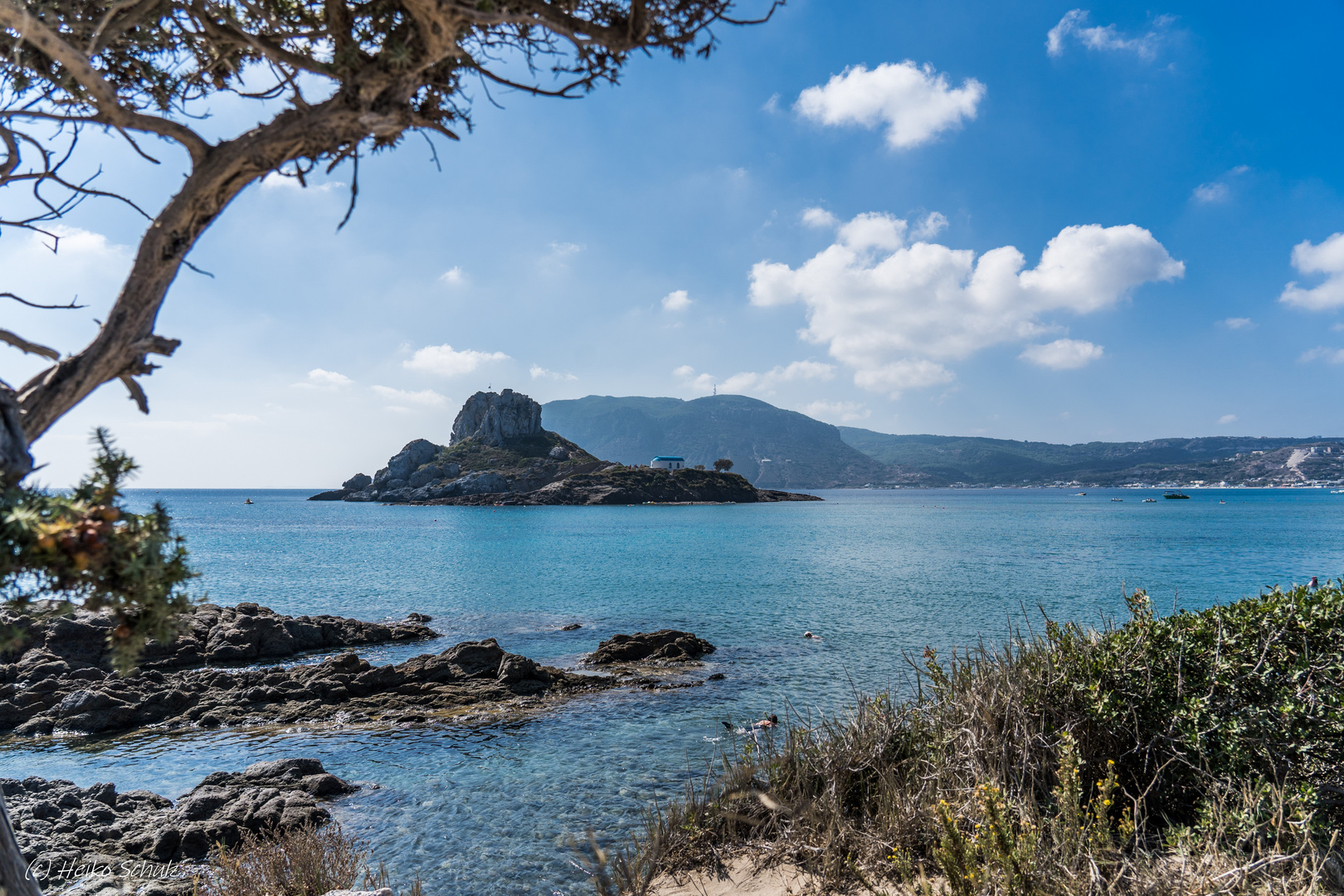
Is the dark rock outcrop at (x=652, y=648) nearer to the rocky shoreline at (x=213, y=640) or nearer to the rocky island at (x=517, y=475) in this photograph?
the rocky shoreline at (x=213, y=640)

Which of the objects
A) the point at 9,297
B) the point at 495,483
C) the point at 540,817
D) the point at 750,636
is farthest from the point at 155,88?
the point at 495,483

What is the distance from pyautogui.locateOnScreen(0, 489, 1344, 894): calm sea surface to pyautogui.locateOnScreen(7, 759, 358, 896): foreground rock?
96cm

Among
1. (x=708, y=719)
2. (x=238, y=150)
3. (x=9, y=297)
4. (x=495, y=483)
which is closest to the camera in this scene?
(x=238, y=150)

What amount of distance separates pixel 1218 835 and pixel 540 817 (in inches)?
315

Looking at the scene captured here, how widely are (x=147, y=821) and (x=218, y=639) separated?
42.2 feet

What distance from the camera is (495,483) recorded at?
131 meters

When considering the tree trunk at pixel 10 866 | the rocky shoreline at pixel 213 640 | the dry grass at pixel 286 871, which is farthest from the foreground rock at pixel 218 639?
the tree trunk at pixel 10 866

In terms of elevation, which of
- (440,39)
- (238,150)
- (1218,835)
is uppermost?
(440,39)

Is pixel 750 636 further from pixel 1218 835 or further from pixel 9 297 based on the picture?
pixel 9 297

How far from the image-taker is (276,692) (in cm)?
1519

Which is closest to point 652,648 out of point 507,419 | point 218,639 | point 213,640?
point 218,639

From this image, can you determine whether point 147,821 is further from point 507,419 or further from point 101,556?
point 507,419

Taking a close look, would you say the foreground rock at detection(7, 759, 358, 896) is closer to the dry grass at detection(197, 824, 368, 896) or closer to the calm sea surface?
the calm sea surface

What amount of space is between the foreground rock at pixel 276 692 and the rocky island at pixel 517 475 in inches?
4263
